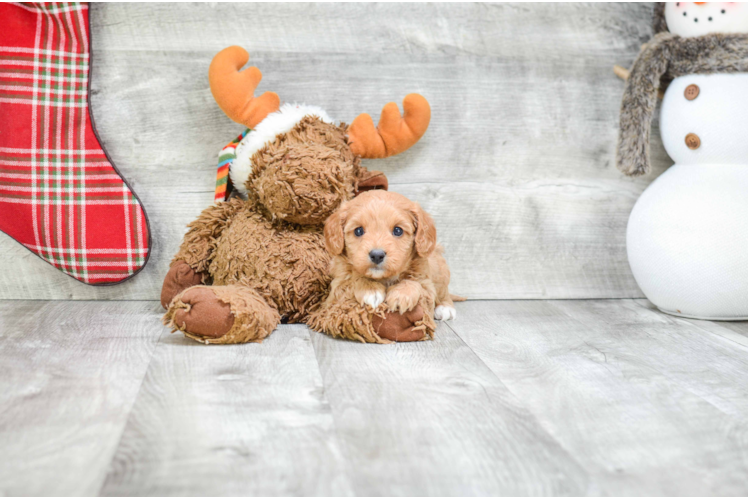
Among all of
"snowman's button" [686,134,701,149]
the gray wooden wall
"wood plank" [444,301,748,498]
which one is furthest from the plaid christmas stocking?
"snowman's button" [686,134,701,149]

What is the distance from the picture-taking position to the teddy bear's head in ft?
4.39

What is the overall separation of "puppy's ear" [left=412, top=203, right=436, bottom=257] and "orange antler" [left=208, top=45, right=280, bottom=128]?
0.46 metres

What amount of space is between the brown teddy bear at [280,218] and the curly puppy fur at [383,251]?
31 millimetres

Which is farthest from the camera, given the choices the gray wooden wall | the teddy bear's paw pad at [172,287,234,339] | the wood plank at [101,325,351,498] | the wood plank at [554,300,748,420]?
the gray wooden wall

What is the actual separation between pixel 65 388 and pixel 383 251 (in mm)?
597

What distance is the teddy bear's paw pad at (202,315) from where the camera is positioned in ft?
3.90

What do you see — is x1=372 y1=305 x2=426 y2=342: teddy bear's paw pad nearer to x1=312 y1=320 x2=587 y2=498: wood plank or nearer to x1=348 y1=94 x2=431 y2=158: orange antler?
x1=312 y1=320 x2=587 y2=498: wood plank

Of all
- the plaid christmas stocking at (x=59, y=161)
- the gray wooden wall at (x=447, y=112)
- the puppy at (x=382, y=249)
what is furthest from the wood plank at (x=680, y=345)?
the plaid christmas stocking at (x=59, y=161)

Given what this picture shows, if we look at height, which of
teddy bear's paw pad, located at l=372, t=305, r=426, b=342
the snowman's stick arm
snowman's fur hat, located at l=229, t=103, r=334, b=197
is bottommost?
teddy bear's paw pad, located at l=372, t=305, r=426, b=342

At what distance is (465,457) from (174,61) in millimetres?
1263

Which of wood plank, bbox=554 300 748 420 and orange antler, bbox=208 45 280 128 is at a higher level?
A: orange antler, bbox=208 45 280 128

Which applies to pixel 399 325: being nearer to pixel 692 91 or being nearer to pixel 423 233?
pixel 423 233

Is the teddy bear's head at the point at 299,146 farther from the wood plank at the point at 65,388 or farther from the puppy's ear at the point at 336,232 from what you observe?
the wood plank at the point at 65,388

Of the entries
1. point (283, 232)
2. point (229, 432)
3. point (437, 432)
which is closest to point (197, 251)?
point (283, 232)
